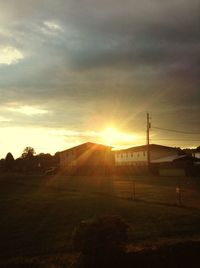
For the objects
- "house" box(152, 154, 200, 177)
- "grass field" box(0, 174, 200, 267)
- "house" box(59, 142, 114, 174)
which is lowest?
"grass field" box(0, 174, 200, 267)

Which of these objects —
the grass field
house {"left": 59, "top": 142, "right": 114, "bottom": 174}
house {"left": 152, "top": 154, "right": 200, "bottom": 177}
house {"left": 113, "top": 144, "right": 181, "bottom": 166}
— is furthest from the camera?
house {"left": 113, "top": 144, "right": 181, "bottom": 166}

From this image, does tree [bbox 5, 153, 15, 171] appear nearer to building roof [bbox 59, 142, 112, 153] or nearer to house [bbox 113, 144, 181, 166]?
building roof [bbox 59, 142, 112, 153]

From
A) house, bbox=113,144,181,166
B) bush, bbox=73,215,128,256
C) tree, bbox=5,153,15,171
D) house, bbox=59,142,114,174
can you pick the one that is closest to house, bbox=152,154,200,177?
house, bbox=59,142,114,174

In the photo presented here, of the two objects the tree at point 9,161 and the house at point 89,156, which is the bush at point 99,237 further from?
the tree at point 9,161

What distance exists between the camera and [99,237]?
27.5ft

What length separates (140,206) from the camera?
67.4ft

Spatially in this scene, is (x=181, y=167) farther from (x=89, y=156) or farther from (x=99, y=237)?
(x=99, y=237)

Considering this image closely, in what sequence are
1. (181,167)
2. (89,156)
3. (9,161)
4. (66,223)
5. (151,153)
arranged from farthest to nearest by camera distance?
(9,161) → (151,153) → (89,156) → (181,167) → (66,223)

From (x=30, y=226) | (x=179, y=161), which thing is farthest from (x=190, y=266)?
(x=179, y=161)

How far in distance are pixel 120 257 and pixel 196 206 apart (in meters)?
12.7

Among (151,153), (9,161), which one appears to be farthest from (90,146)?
(9,161)

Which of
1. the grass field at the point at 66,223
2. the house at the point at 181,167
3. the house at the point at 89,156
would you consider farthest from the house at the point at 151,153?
the grass field at the point at 66,223

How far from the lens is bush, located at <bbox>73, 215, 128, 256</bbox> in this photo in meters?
8.35

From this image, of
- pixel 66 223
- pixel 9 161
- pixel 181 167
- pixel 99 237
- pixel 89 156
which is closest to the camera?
pixel 99 237
